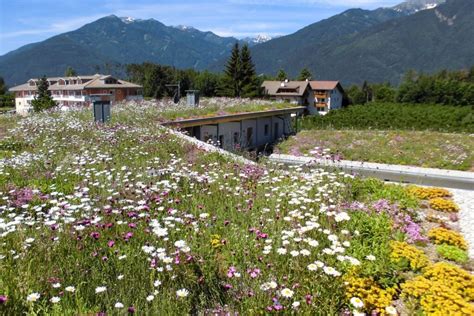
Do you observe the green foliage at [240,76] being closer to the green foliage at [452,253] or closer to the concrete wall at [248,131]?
the concrete wall at [248,131]

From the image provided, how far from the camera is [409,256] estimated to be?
5.43m

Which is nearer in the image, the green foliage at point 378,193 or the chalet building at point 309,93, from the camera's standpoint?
the green foliage at point 378,193

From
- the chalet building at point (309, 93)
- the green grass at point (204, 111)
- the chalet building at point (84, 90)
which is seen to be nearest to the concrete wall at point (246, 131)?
the green grass at point (204, 111)

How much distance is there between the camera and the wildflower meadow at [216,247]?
12.3ft

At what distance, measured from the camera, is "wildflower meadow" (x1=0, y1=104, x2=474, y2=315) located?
12.3 feet

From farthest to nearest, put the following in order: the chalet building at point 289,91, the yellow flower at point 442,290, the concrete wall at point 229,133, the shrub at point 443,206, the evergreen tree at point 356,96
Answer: the evergreen tree at point 356,96, the chalet building at point 289,91, the concrete wall at point 229,133, the shrub at point 443,206, the yellow flower at point 442,290

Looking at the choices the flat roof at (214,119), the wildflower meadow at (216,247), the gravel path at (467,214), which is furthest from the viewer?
the flat roof at (214,119)

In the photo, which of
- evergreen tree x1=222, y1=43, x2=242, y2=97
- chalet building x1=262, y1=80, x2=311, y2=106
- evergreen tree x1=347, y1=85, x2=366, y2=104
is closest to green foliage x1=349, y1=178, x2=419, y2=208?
evergreen tree x1=222, y1=43, x2=242, y2=97

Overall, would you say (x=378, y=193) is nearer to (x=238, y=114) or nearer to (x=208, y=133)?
(x=208, y=133)

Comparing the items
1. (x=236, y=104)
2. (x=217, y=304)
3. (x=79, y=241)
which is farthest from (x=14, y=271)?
(x=236, y=104)

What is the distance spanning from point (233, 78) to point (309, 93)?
2728cm

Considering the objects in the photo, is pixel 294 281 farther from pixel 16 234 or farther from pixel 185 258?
pixel 16 234

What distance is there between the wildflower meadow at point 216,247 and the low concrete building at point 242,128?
638 cm

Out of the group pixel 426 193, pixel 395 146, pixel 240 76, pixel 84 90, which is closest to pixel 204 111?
pixel 426 193
